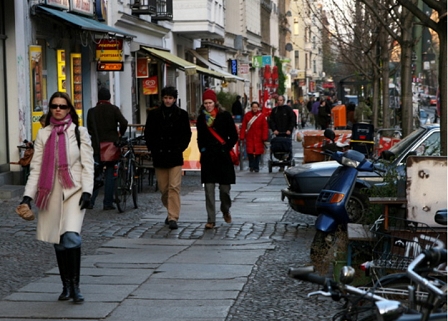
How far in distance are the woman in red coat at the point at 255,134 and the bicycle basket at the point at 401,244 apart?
1674 cm

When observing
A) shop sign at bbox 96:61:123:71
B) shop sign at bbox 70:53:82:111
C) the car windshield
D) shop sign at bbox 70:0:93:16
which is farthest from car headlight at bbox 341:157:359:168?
shop sign at bbox 96:61:123:71

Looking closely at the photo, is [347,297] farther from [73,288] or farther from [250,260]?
[250,260]

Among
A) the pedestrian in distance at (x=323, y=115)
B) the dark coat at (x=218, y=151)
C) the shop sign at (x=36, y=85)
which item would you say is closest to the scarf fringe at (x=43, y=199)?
the dark coat at (x=218, y=151)

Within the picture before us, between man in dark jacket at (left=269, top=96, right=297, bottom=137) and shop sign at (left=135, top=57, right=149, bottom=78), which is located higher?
shop sign at (left=135, top=57, right=149, bottom=78)

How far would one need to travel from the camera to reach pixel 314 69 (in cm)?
13875

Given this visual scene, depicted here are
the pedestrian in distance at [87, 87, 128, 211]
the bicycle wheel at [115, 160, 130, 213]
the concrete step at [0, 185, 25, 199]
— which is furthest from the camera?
the concrete step at [0, 185, 25, 199]

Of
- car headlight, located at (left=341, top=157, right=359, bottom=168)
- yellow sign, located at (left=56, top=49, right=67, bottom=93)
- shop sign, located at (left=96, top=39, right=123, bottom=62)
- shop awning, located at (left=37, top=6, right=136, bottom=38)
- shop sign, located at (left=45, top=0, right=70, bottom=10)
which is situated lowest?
car headlight, located at (left=341, top=157, right=359, bottom=168)

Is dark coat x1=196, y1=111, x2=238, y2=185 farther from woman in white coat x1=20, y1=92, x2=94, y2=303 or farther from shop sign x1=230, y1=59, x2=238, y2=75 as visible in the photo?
shop sign x1=230, y1=59, x2=238, y2=75

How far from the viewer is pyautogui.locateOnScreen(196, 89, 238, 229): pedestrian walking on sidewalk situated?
1397 cm

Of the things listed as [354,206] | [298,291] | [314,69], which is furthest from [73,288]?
[314,69]

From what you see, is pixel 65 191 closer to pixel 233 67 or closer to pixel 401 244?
pixel 401 244

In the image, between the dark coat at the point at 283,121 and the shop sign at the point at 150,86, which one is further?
the shop sign at the point at 150,86

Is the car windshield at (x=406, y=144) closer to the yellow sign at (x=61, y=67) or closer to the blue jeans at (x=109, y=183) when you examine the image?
the blue jeans at (x=109, y=183)

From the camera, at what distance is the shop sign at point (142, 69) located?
33219 millimetres
